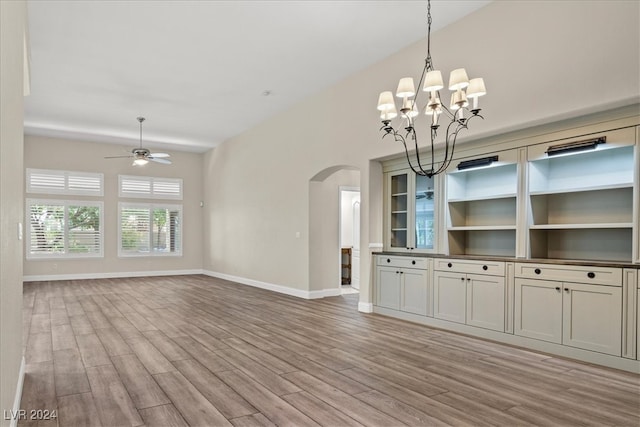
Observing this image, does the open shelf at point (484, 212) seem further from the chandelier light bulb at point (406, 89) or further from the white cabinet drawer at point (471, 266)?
the chandelier light bulb at point (406, 89)

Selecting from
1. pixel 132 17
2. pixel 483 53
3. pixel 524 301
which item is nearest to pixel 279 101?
pixel 132 17

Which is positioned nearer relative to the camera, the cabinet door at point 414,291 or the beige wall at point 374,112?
the beige wall at point 374,112

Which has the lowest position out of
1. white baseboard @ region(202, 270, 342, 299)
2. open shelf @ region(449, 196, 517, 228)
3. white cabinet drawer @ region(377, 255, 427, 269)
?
white baseboard @ region(202, 270, 342, 299)

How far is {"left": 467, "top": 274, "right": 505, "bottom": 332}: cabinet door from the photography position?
4.51 meters

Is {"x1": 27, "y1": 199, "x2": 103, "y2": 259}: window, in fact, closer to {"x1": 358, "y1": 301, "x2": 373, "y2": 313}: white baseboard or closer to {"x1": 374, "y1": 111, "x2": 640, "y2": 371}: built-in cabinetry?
{"x1": 358, "y1": 301, "x2": 373, "y2": 313}: white baseboard

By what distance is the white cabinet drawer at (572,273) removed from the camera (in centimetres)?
364

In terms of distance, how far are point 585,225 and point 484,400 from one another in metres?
2.06

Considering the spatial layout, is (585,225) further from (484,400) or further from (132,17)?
(132,17)

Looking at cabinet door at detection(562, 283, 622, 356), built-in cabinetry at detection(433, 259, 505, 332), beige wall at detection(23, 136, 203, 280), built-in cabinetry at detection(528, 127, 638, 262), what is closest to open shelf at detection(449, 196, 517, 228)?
built-in cabinetry at detection(528, 127, 638, 262)

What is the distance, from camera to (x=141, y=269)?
37.6 feet

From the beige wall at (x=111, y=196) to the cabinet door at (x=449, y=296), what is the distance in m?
8.78

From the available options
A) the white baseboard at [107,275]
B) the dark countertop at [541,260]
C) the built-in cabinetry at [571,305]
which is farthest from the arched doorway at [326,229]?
the white baseboard at [107,275]

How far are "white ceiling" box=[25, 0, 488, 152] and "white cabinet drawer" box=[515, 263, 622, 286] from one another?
3000 millimetres

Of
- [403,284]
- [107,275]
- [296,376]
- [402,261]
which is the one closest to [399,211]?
[402,261]
